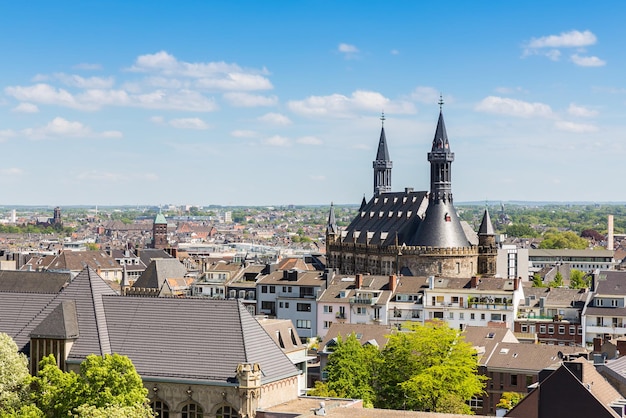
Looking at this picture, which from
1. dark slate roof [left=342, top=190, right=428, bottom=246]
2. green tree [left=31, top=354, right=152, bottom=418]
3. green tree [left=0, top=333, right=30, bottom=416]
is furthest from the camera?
dark slate roof [left=342, top=190, right=428, bottom=246]

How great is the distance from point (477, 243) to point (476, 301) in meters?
29.5

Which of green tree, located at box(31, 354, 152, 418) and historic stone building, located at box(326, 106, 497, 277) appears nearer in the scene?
green tree, located at box(31, 354, 152, 418)

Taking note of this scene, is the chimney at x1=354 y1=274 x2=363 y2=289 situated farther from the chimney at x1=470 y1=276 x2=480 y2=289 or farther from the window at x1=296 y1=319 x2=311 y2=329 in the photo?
the chimney at x1=470 y1=276 x2=480 y2=289

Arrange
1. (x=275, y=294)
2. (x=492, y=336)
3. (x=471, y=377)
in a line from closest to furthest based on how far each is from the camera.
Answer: (x=471, y=377)
(x=492, y=336)
(x=275, y=294)

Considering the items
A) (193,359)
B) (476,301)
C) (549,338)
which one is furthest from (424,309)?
(193,359)

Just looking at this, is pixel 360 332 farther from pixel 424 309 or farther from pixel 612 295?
pixel 612 295

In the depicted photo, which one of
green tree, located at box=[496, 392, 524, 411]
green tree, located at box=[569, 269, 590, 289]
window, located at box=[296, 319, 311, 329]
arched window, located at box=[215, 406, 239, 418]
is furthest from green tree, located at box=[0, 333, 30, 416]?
green tree, located at box=[569, 269, 590, 289]

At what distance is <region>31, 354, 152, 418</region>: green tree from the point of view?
55.4 metres

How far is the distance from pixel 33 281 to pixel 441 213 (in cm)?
5907

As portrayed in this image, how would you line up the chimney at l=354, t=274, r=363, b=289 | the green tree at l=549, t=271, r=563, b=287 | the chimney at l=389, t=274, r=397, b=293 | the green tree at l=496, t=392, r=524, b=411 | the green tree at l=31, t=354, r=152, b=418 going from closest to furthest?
1. the green tree at l=31, t=354, r=152, b=418
2. the green tree at l=496, t=392, r=524, b=411
3. the chimney at l=389, t=274, r=397, b=293
4. the chimney at l=354, t=274, r=363, b=289
5. the green tree at l=549, t=271, r=563, b=287

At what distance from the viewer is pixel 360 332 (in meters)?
97.1

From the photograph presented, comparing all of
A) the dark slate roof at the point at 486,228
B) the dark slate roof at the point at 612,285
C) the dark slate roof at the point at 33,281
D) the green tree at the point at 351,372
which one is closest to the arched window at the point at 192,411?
the green tree at the point at 351,372

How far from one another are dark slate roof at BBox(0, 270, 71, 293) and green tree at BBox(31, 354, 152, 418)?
48.1 meters

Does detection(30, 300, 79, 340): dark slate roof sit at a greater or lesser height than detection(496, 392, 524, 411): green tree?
greater
